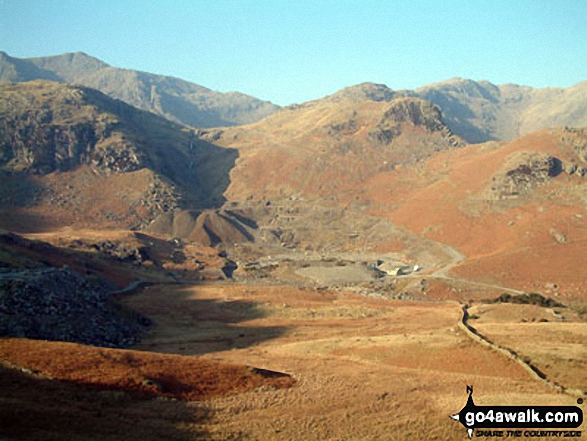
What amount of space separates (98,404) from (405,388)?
13830 millimetres

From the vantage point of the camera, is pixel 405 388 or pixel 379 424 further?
pixel 405 388

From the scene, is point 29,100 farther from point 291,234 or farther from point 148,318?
point 148,318

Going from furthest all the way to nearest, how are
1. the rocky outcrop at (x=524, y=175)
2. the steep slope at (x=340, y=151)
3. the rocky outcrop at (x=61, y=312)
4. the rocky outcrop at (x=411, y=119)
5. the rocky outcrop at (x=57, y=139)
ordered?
1. the rocky outcrop at (x=411, y=119)
2. the steep slope at (x=340, y=151)
3. the rocky outcrop at (x=57, y=139)
4. the rocky outcrop at (x=524, y=175)
5. the rocky outcrop at (x=61, y=312)

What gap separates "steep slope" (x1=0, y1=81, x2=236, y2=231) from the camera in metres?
116

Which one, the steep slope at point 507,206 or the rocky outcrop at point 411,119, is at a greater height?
the rocky outcrop at point 411,119

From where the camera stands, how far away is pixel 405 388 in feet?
83.9

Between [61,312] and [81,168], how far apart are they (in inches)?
3924

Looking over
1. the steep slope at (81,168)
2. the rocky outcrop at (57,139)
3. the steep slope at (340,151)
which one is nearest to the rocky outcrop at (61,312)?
the steep slope at (81,168)

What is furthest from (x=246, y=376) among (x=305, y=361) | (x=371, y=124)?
(x=371, y=124)

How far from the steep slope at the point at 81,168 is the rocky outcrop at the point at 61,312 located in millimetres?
64555

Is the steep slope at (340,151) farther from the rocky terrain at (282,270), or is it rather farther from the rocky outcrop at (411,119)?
the rocky terrain at (282,270)

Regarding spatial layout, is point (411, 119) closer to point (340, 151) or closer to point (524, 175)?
point (340, 151)

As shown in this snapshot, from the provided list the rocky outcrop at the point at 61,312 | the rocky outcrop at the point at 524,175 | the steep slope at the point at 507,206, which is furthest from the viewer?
the rocky outcrop at the point at 524,175

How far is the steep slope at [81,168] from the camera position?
116000 millimetres
